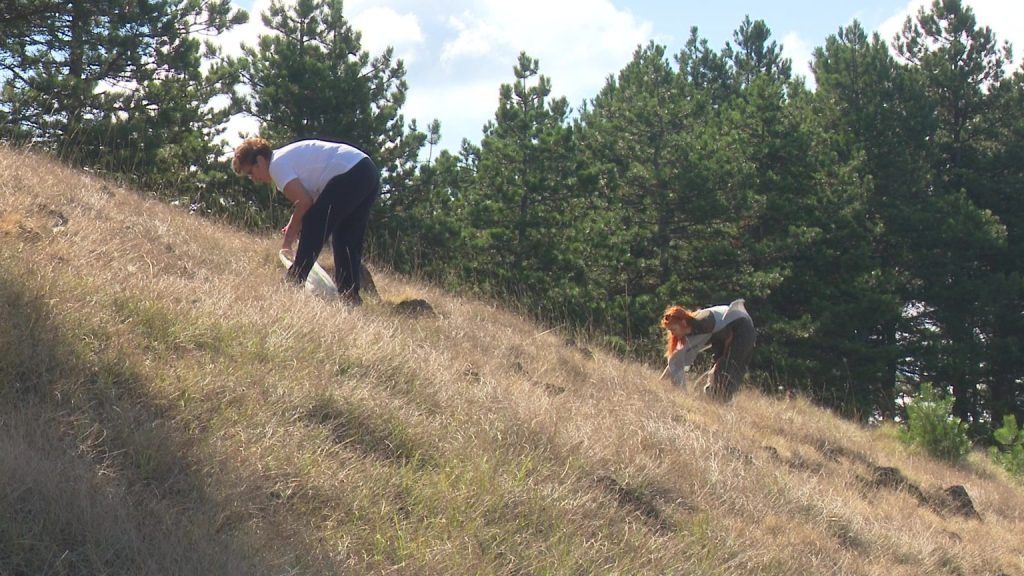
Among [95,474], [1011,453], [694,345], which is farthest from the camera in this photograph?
[1011,453]

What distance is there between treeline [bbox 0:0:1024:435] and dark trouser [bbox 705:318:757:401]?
1067cm

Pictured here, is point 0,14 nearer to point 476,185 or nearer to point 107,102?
point 107,102

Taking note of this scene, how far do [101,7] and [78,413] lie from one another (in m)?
16.8

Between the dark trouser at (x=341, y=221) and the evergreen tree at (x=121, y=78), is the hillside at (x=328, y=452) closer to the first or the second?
the dark trouser at (x=341, y=221)

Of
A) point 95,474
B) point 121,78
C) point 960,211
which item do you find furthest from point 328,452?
point 960,211

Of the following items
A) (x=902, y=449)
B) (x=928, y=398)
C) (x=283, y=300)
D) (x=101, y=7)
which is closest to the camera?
(x=283, y=300)

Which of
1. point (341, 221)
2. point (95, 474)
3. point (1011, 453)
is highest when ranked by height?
point (1011, 453)

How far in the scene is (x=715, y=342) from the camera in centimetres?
1030

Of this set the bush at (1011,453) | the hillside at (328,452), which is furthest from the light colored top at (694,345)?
the bush at (1011,453)

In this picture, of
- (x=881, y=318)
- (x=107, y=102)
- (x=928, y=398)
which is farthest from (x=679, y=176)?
(x=928, y=398)

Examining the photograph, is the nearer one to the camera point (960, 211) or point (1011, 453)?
point (1011, 453)

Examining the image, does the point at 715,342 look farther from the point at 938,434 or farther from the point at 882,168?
the point at 882,168

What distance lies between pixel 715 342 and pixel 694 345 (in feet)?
1.71

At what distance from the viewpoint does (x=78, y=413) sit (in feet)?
12.5
